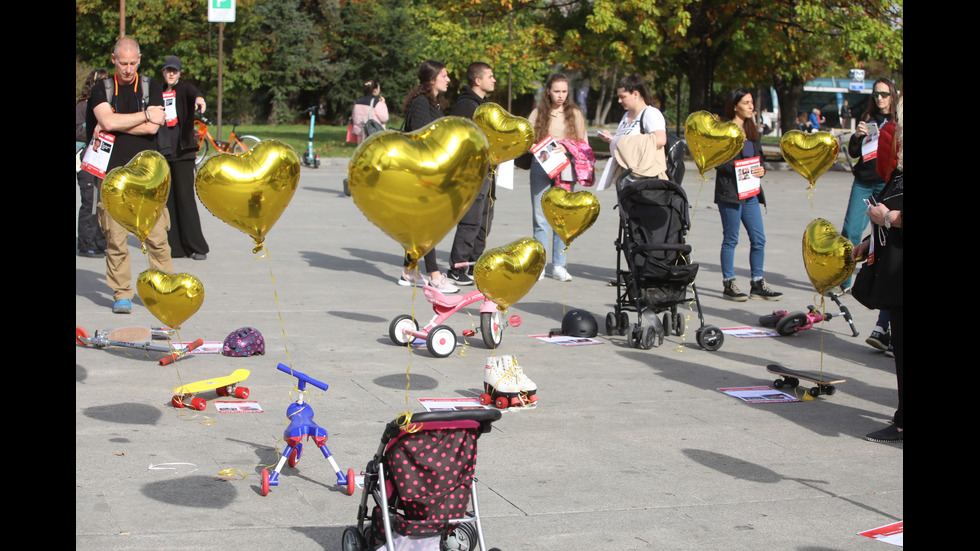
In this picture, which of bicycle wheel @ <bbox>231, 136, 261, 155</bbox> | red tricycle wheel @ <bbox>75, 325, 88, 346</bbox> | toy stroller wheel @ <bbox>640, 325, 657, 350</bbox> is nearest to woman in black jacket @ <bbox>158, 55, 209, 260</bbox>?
red tricycle wheel @ <bbox>75, 325, 88, 346</bbox>


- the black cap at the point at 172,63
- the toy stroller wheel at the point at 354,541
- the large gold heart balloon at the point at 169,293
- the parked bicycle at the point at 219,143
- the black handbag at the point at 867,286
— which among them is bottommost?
the toy stroller wheel at the point at 354,541

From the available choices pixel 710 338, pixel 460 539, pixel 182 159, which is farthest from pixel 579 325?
pixel 182 159

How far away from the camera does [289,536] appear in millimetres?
4258

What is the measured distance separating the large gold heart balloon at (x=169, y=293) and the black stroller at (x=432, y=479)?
7.13 ft

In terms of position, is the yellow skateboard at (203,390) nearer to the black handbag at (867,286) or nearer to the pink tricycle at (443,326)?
the pink tricycle at (443,326)

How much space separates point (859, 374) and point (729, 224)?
294cm

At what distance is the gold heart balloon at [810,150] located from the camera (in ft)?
23.6

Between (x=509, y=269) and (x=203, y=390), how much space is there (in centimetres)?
188

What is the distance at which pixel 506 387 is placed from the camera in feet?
20.3

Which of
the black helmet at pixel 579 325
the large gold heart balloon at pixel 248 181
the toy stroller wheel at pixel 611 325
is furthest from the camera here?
the toy stroller wheel at pixel 611 325

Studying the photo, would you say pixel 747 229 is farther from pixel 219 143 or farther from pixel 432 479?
pixel 219 143

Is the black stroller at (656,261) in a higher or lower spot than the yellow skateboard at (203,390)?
higher

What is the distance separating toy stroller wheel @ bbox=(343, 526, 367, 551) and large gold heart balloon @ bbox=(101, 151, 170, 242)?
253cm

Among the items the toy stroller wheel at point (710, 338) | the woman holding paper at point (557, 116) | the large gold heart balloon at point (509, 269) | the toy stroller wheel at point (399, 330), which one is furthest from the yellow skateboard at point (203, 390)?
the woman holding paper at point (557, 116)
